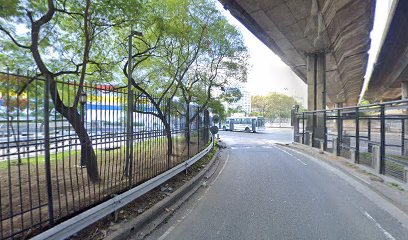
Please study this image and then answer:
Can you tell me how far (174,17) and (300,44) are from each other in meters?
11.4

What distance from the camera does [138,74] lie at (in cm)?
1327

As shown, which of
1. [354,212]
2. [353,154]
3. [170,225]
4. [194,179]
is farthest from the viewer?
[353,154]

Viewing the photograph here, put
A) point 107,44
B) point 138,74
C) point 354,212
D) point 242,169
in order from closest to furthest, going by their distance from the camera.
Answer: point 354,212 → point 107,44 → point 242,169 → point 138,74

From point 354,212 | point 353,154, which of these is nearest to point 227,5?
point 353,154

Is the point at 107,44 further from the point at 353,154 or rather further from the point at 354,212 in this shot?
the point at 353,154

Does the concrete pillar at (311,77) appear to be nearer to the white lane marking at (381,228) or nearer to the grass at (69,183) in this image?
the grass at (69,183)

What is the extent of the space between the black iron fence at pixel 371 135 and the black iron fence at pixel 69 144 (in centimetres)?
632

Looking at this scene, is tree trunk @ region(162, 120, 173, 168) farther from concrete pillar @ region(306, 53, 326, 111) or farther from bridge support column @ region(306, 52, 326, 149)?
concrete pillar @ region(306, 53, 326, 111)

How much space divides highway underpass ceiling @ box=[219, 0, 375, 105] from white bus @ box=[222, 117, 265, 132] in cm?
2030

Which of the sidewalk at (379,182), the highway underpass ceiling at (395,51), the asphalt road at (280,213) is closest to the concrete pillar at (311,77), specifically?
the highway underpass ceiling at (395,51)

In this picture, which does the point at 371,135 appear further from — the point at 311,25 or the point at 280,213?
the point at 311,25

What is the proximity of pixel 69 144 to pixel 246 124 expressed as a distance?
130 feet

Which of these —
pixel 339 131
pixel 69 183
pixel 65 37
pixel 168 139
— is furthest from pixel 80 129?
pixel 339 131

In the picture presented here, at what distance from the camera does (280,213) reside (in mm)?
4875
